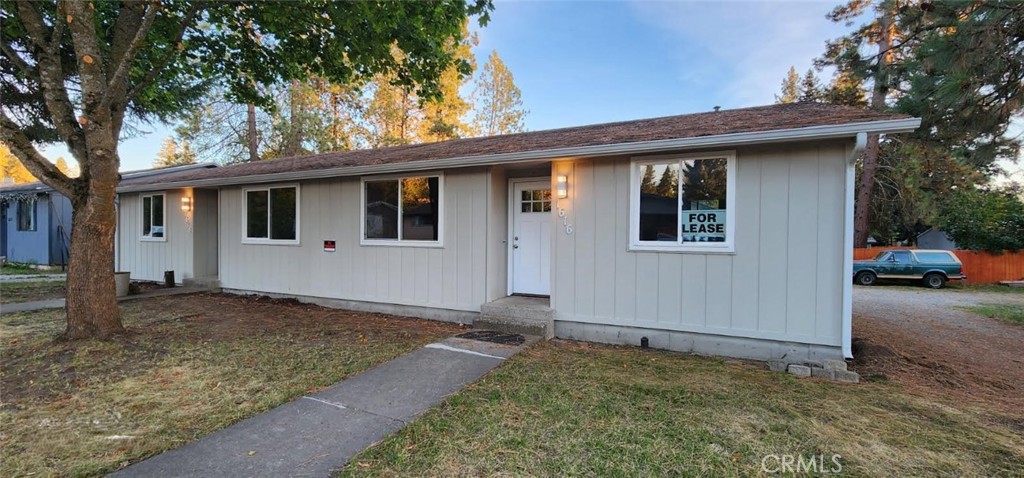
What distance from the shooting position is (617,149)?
4.89 metres

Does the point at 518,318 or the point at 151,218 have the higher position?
the point at 151,218

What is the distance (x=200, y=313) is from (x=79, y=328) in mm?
2138

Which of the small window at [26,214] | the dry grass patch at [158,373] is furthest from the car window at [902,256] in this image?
the small window at [26,214]

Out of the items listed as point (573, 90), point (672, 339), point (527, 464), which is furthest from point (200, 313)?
point (573, 90)

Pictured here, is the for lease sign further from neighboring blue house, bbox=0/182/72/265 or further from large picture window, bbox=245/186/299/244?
neighboring blue house, bbox=0/182/72/265

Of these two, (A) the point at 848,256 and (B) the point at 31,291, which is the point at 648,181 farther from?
(B) the point at 31,291

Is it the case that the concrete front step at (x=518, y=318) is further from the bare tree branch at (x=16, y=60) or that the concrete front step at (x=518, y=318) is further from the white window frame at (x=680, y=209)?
the bare tree branch at (x=16, y=60)

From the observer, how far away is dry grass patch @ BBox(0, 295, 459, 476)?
105 inches

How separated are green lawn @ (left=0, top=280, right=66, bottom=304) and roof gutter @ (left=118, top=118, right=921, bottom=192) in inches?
166

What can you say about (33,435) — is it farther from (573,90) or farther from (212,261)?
(573,90)

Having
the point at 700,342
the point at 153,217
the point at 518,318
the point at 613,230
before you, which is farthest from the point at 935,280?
the point at 153,217

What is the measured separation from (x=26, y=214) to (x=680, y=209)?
68.6 feet

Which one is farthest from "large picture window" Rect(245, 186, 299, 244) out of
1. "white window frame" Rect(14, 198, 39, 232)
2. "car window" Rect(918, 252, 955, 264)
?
"car window" Rect(918, 252, 955, 264)

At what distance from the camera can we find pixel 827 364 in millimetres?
4133
